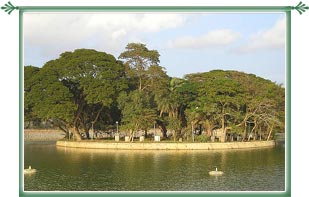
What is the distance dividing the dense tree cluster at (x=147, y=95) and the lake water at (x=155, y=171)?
225 inches

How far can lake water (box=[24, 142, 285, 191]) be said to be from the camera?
59.7ft

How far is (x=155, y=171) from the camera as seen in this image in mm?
22062

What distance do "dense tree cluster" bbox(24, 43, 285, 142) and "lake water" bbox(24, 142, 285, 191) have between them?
572 centimetres

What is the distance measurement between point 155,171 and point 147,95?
16.4 metres

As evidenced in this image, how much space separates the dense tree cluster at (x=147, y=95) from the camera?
1422 inches

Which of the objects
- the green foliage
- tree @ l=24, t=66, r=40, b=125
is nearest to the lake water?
the green foliage

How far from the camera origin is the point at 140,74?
38.8 meters

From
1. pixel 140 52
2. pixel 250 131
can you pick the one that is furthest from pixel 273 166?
pixel 140 52

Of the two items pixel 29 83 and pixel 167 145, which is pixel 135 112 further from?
pixel 29 83

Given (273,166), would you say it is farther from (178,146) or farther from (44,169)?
(44,169)

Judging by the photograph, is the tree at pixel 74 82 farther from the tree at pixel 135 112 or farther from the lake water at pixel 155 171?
the lake water at pixel 155 171

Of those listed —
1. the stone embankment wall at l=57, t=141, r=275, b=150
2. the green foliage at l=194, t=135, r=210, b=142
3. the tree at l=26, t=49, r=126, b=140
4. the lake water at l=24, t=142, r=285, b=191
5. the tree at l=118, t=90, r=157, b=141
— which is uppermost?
the tree at l=26, t=49, r=126, b=140

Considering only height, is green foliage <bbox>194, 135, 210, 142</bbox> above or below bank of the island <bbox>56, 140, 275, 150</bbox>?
above

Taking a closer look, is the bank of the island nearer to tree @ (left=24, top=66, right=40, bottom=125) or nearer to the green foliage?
the green foliage
